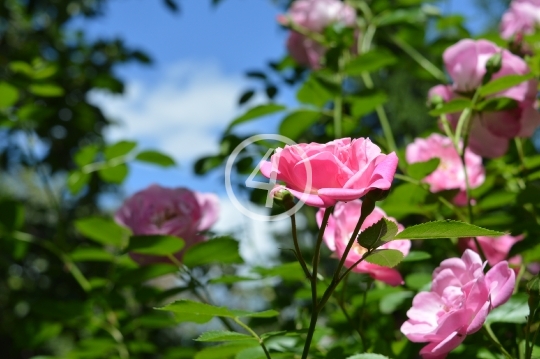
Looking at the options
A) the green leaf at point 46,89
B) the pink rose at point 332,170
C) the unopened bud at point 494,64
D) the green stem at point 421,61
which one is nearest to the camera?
the pink rose at point 332,170

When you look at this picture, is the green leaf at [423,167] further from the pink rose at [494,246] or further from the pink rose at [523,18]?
the pink rose at [523,18]

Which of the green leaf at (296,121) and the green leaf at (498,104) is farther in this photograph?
the green leaf at (296,121)

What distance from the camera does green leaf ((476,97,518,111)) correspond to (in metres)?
0.64

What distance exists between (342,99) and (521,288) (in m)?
0.44

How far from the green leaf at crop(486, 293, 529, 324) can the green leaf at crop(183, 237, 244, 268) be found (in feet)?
0.94

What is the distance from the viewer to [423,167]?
66 centimetres

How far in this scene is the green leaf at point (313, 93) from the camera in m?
0.94

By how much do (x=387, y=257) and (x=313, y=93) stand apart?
21.9 inches

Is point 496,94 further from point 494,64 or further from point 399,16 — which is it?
point 399,16

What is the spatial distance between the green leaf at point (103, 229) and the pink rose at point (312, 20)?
48 cm

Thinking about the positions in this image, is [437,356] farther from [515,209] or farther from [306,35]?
[306,35]

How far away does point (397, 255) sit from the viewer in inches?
17.1

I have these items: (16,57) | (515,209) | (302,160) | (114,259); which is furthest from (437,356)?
(16,57)

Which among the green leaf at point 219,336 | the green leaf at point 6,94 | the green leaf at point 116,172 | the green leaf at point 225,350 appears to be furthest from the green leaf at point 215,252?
the green leaf at point 6,94
